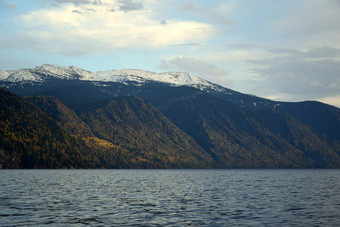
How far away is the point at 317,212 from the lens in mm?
59812

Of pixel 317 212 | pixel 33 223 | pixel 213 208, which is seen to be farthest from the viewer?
pixel 213 208

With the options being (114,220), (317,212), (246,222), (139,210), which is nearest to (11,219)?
(114,220)

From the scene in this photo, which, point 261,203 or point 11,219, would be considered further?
point 261,203

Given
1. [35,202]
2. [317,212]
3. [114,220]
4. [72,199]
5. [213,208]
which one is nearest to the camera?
[114,220]

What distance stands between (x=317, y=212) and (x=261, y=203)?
1337cm

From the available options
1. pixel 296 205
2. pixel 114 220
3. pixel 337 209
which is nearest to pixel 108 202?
pixel 114 220

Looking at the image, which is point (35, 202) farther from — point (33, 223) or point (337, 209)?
point (337, 209)

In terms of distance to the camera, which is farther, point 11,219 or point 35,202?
point 35,202

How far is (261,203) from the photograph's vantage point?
7206 cm

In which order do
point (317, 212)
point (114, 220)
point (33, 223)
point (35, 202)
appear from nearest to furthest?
point (33, 223), point (114, 220), point (317, 212), point (35, 202)

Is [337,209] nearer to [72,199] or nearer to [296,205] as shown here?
[296,205]

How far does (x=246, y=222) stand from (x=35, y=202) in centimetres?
3639

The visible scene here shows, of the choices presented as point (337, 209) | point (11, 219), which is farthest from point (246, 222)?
point (11, 219)

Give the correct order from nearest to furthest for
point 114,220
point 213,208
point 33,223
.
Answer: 1. point 33,223
2. point 114,220
3. point 213,208
